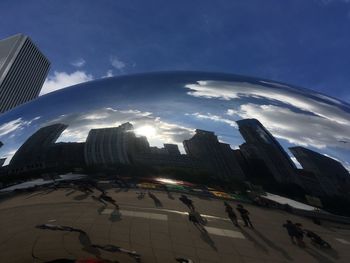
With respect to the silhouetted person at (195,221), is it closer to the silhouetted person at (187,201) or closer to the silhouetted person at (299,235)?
the silhouetted person at (187,201)

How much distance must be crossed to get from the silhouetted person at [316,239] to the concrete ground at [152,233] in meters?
0.03

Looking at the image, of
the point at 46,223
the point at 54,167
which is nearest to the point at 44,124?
the point at 54,167

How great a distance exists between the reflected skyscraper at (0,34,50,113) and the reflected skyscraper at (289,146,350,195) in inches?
→ 4541

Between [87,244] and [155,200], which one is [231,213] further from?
[87,244]

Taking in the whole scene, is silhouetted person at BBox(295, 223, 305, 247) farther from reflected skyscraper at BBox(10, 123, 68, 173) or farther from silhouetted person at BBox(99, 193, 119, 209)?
reflected skyscraper at BBox(10, 123, 68, 173)

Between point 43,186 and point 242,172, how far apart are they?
1.37 meters

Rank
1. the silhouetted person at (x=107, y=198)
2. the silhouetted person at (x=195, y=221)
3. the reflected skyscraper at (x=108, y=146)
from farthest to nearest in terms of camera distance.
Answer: the reflected skyscraper at (x=108, y=146)
the silhouetted person at (x=107, y=198)
the silhouetted person at (x=195, y=221)

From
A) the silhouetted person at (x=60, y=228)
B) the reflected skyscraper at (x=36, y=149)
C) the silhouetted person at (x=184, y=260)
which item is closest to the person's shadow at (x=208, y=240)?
the silhouetted person at (x=184, y=260)

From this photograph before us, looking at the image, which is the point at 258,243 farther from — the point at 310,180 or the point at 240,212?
the point at 310,180

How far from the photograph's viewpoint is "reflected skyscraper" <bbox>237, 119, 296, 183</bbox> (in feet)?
7.61

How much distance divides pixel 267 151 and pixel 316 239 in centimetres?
63

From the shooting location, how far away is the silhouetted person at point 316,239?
217 cm

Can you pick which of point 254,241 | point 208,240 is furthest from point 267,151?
point 208,240

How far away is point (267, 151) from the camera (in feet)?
7.88
